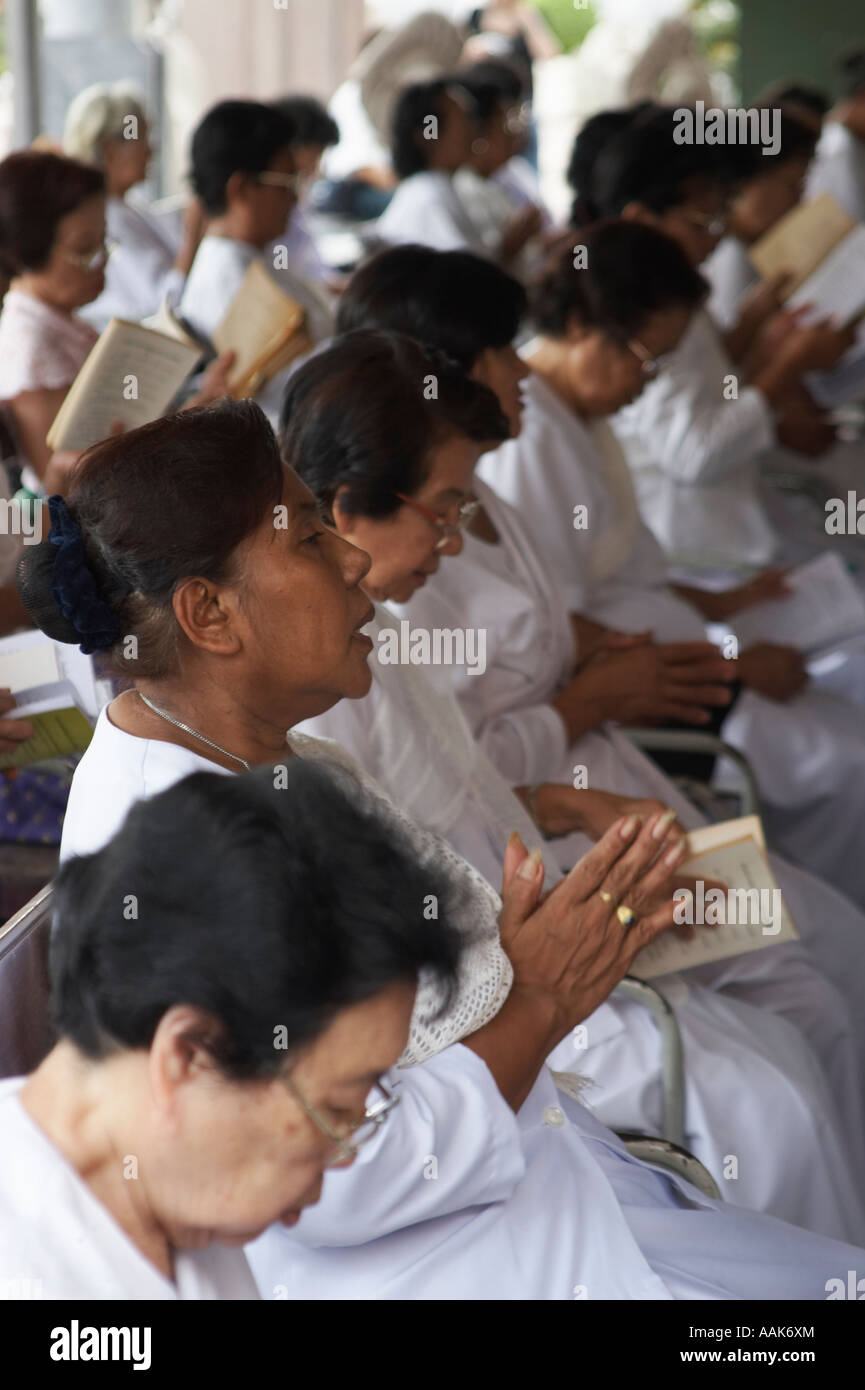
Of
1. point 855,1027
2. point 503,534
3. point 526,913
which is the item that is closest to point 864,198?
point 503,534

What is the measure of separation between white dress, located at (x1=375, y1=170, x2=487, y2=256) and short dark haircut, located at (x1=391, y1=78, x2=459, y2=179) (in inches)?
2.3

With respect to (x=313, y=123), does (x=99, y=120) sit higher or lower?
lower

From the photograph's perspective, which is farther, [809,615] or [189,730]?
[809,615]

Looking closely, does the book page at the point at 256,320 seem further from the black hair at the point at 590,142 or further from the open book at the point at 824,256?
the open book at the point at 824,256

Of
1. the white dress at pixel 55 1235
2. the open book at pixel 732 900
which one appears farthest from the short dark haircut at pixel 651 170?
the white dress at pixel 55 1235

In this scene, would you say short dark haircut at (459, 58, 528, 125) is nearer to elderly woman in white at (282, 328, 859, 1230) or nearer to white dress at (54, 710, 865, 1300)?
elderly woman in white at (282, 328, 859, 1230)

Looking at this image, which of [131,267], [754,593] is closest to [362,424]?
[754,593]

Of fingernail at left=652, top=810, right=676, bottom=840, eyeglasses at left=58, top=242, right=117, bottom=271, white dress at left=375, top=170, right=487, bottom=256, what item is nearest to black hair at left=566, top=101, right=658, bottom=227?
white dress at left=375, top=170, right=487, bottom=256

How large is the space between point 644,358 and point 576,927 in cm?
158

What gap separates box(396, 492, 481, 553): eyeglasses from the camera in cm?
179

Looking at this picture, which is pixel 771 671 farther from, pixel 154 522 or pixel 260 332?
pixel 154 522

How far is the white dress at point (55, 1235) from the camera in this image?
30.3 inches

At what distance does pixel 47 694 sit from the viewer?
159 centimetres

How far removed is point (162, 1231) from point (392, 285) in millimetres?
1646
